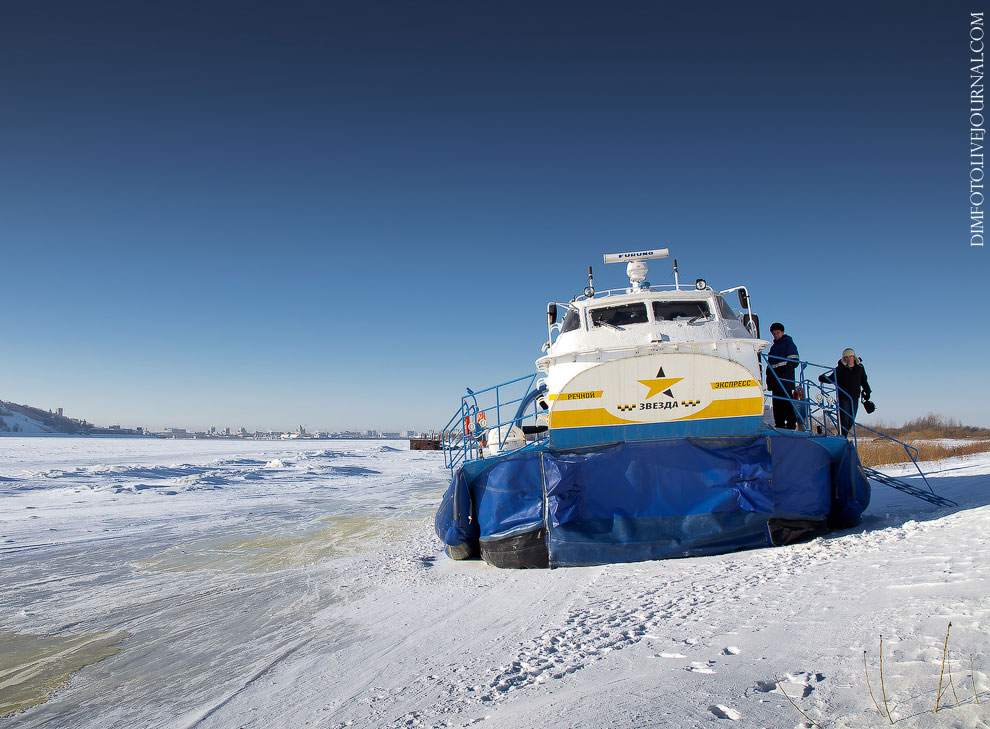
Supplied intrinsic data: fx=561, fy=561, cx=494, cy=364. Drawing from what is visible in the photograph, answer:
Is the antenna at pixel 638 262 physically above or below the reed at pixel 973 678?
above

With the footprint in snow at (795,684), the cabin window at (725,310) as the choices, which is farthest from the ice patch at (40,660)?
the cabin window at (725,310)

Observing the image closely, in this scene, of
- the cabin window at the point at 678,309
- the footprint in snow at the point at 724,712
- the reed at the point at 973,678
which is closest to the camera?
the reed at the point at 973,678

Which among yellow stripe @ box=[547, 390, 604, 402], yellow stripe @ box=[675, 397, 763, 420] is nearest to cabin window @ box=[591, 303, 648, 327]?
yellow stripe @ box=[547, 390, 604, 402]

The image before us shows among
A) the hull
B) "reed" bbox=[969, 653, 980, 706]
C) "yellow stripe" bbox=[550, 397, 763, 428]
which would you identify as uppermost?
"yellow stripe" bbox=[550, 397, 763, 428]

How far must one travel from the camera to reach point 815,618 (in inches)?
133

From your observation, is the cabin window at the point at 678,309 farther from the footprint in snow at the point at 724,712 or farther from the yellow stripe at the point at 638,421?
the footprint in snow at the point at 724,712

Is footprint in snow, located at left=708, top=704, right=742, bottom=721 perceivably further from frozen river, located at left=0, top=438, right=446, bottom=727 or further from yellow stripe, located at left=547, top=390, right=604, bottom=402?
yellow stripe, located at left=547, top=390, right=604, bottom=402

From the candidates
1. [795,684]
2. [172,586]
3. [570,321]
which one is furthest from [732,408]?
[172,586]

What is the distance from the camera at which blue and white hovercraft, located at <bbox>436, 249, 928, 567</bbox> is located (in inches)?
227

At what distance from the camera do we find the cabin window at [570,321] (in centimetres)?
830

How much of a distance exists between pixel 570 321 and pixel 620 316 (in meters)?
0.86

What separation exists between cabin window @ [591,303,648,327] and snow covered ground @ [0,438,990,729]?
3.40 meters

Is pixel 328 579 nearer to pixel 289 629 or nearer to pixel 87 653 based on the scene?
pixel 289 629

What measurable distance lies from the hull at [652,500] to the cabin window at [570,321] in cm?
269
